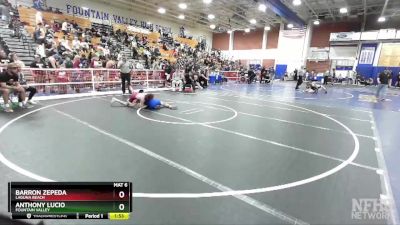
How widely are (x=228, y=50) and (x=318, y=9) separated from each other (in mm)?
13577

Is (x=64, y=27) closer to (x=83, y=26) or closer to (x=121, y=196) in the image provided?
(x=83, y=26)

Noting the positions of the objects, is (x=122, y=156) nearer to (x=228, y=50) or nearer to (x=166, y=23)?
(x=166, y=23)

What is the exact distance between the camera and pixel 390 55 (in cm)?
2386

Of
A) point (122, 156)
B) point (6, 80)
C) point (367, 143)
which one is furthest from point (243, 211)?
point (6, 80)

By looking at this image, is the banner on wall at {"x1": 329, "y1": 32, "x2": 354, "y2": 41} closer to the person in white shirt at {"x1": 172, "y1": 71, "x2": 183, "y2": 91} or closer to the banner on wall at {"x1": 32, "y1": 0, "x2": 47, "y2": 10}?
the person in white shirt at {"x1": 172, "y1": 71, "x2": 183, "y2": 91}

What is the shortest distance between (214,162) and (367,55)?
27719 millimetres

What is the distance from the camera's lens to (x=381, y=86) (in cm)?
1216

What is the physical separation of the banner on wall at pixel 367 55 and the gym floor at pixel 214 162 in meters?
22.5

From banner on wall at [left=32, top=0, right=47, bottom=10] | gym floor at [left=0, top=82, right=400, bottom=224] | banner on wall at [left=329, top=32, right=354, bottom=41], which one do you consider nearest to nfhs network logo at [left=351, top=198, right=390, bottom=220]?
gym floor at [left=0, top=82, right=400, bottom=224]

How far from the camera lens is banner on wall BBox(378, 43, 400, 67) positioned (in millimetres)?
23438

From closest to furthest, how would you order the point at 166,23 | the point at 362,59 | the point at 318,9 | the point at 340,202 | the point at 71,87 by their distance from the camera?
the point at 340,202, the point at 71,87, the point at 318,9, the point at 362,59, the point at 166,23

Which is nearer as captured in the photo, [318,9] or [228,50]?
[318,9]

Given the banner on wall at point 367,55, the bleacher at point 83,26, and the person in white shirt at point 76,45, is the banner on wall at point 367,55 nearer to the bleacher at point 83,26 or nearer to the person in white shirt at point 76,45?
the bleacher at point 83,26
